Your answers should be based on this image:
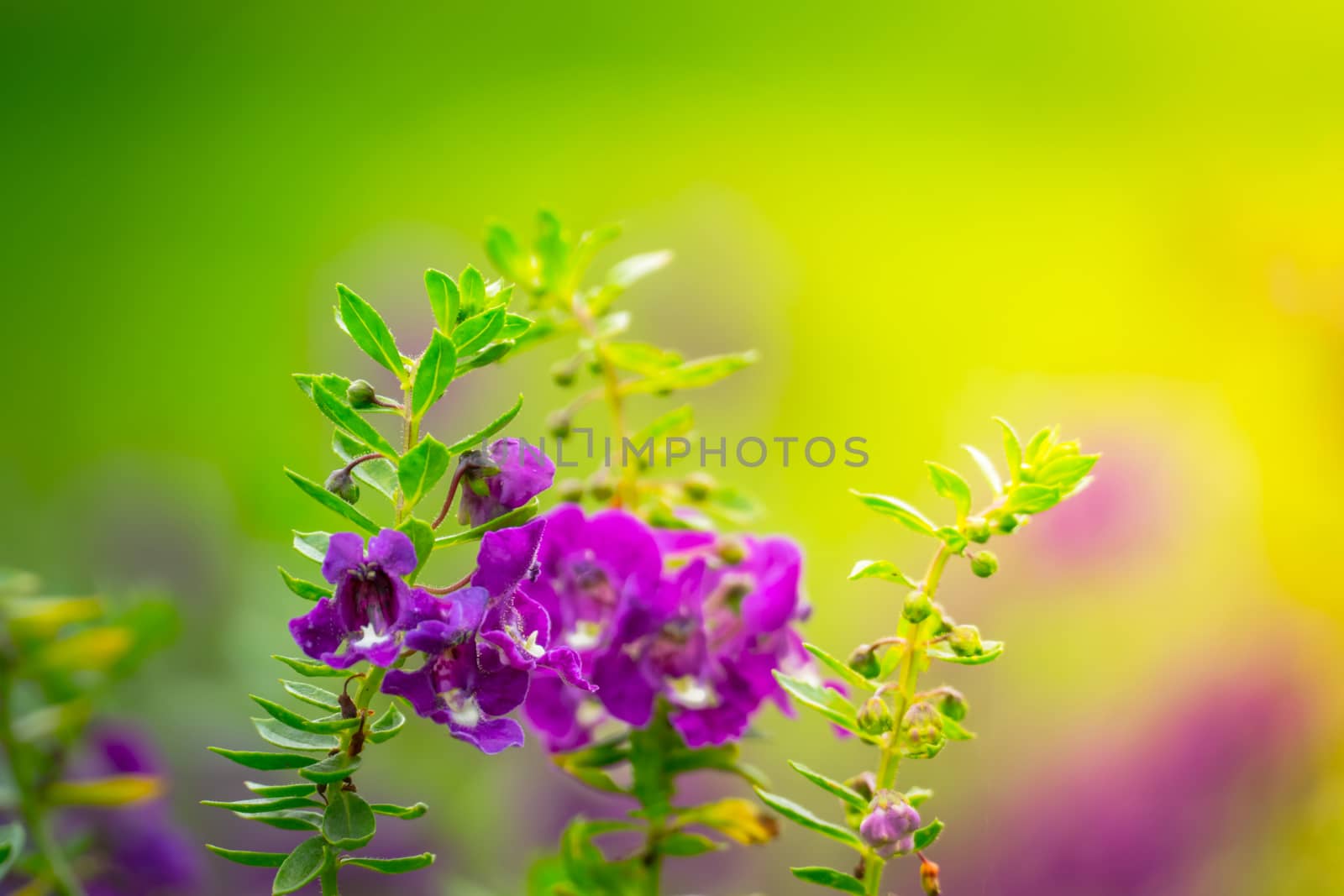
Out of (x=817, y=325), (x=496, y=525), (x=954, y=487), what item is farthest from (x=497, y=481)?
(x=817, y=325)

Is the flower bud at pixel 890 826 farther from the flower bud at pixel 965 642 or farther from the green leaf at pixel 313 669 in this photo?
the green leaf at pixel 313 669

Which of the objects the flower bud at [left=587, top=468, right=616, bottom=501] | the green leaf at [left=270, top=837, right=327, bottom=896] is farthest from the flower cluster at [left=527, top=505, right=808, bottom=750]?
the green leaf at [left=270, top=837, right=327, bottom=896]

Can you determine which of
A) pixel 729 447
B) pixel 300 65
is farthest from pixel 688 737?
pixel 300 65

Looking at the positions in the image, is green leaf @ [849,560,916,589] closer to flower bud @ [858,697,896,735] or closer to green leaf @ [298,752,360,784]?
flower bud @ [858,697,896,735]

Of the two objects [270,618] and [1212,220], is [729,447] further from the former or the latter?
[1212,220]

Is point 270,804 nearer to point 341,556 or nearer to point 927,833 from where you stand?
point 341,556
